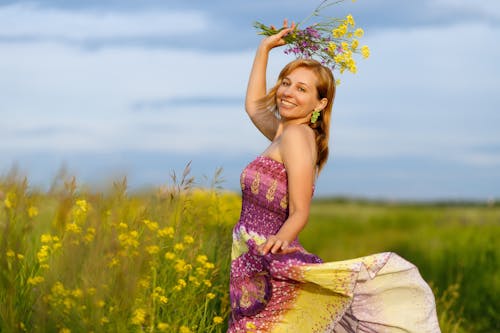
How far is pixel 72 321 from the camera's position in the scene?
171 inches

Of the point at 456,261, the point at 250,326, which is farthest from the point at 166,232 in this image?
the point at 456,261

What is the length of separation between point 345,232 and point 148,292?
1514 centimetres

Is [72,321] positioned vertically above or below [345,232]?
above

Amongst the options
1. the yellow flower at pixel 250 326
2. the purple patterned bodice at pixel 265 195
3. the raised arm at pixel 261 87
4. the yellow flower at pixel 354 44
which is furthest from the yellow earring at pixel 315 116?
the yellow flower at pixel 250 326

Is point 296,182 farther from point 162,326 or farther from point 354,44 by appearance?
point 354,44

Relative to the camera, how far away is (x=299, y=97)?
4.98 metres

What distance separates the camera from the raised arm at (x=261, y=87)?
5.66 meters

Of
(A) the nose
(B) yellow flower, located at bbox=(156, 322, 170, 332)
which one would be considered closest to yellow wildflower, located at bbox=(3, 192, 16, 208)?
(B) yellow flower, located at bbox=(156, 322, 170, 332)

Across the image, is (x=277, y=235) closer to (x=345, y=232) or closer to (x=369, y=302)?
(x=369, y=302)

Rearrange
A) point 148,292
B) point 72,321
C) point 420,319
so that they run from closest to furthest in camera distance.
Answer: point 72,321, point 420,319, point 148,292

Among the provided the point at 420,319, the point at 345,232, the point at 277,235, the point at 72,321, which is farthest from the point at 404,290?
the point at 345,232

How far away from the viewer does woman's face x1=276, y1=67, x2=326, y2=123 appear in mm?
4984

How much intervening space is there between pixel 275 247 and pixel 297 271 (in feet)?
0.63

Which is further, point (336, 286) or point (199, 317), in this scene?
point (199, 317)
